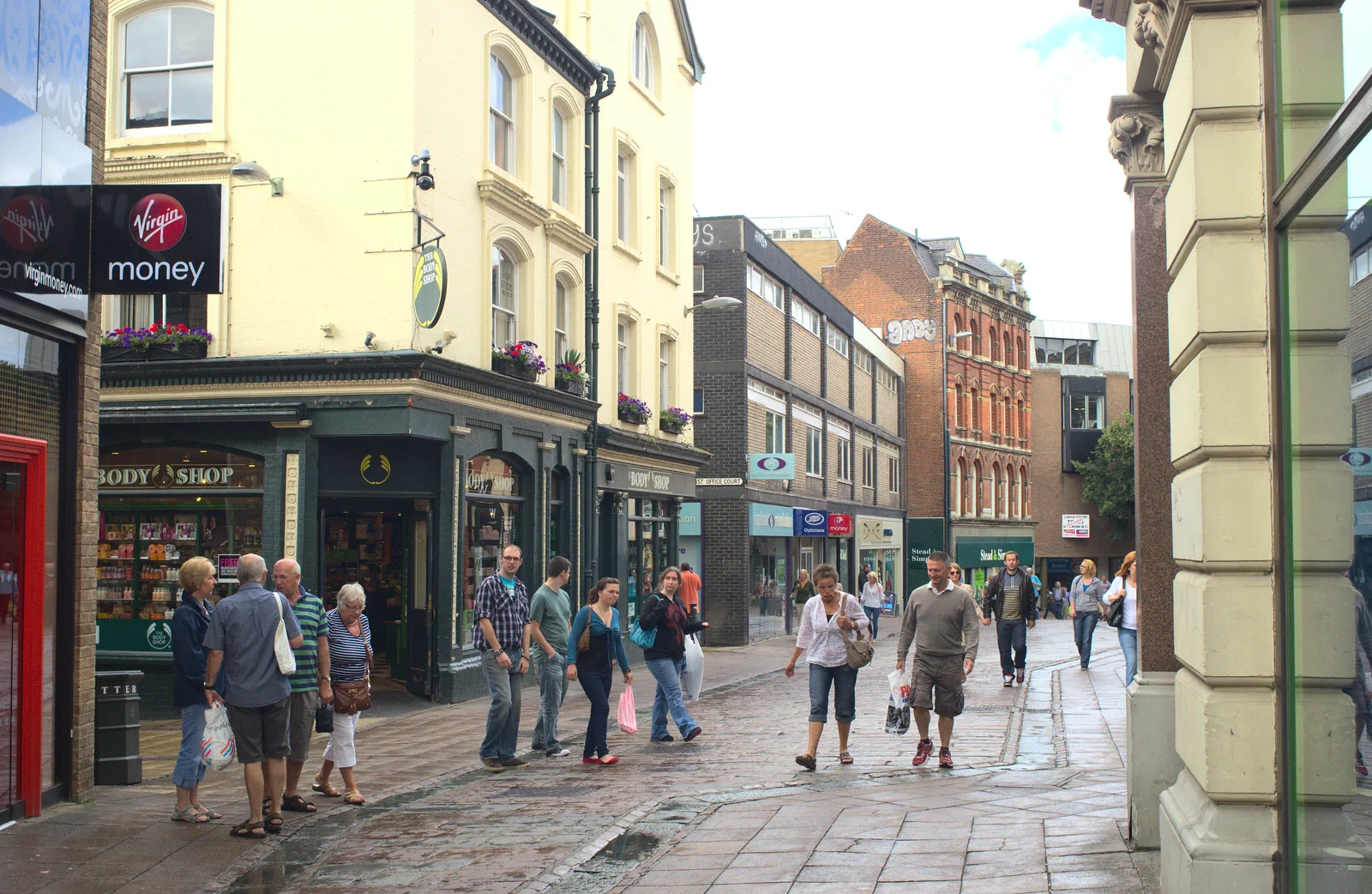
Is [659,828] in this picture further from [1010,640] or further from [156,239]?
[1010,640]

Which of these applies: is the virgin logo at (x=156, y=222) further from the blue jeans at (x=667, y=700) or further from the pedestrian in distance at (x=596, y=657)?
the blue jeans at (x=667, y=700)

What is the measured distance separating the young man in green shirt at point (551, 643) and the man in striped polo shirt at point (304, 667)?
2.91 meters

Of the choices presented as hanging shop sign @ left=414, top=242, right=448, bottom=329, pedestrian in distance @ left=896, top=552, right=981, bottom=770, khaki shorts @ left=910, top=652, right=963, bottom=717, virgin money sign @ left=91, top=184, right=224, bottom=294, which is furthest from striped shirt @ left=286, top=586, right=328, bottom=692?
hanging shop sign @ left=414, top=242, right=448, bottom=329

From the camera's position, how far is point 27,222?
8633mm

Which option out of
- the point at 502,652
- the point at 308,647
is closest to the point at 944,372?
the point at 502,652

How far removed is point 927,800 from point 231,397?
35.1ft

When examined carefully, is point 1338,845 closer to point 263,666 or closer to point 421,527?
point 263,666

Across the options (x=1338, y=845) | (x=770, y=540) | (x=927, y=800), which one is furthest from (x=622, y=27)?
(x=1338, y=845)

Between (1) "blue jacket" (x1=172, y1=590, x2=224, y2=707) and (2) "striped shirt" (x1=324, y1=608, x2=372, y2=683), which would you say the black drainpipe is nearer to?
(2) "striped shirt" (x1=324, y1=608, x2=372, y2=683)

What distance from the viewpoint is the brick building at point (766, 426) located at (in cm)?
3186

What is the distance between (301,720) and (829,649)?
14.3 ft

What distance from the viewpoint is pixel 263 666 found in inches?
342

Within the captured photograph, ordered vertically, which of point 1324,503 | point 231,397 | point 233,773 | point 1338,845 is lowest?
point 233,773

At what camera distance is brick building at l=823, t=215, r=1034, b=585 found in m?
57.8
